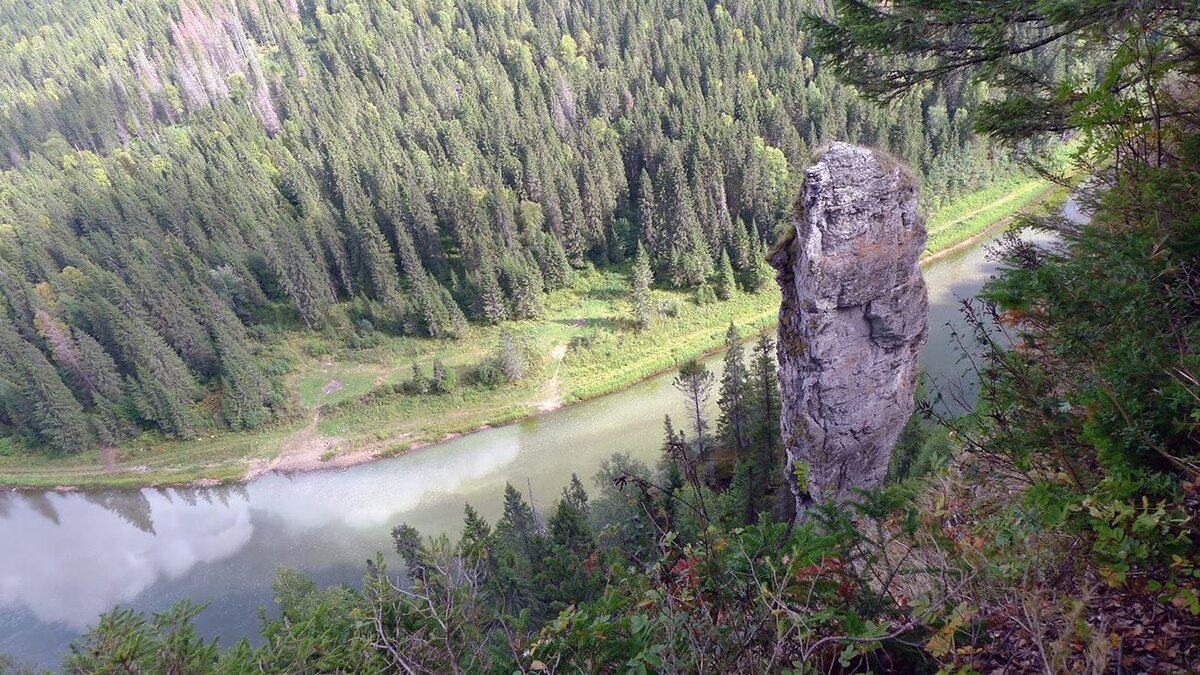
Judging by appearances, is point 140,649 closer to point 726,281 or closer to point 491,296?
point 491,296

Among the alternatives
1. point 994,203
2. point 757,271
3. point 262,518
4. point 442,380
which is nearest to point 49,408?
point 262,518

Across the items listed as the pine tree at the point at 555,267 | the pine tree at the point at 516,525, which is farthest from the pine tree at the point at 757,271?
the pine tree at the point at 516,525

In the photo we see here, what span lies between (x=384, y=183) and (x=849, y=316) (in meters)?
51.1

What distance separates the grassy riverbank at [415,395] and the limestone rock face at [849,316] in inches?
929

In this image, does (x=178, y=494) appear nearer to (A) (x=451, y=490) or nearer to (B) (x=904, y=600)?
(A) (x=451, y=490)

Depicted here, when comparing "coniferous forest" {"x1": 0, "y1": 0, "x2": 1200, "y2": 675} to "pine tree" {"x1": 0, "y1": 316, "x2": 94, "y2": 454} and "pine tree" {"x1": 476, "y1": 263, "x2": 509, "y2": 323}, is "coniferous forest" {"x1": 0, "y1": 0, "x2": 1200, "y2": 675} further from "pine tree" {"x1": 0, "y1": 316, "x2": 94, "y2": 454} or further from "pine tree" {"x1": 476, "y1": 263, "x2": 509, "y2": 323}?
"pine tree" {"x1": 476, "y1": 263, "x2": 509, "y2": 323}

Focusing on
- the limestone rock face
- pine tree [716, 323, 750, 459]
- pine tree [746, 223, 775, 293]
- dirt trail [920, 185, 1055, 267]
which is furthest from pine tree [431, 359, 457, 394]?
dirt trail [920, 185, 1055, 267]

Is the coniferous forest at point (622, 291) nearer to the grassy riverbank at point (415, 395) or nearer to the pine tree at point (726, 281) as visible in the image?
the pine tree at point (726, 281)

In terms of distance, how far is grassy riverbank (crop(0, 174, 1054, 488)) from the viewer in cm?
3538

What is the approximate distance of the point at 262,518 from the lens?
3133cm

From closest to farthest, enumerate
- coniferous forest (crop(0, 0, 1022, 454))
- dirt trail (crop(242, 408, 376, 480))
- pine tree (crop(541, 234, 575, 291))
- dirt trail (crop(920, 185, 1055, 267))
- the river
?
the river
dirt trail (crop(242, 408, 376, 480))
dirt trail (crop(920, 185, 1055, 267))
coniferous forest (crop(0, 0, 1022, 454))
pine tree (crop(541, 234, 575, 291))

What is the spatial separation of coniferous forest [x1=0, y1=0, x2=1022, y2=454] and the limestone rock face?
15142mm

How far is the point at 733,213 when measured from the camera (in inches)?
1884

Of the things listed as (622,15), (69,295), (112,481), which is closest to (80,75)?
(69,295)
